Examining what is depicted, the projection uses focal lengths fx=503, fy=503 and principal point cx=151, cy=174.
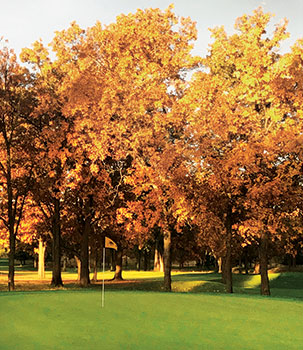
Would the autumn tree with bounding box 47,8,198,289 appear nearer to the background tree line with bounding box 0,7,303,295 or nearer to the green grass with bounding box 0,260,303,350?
the background tree line with bounding box 0,7,303,295

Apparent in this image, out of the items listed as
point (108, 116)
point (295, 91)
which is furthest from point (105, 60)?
point (295, 91)

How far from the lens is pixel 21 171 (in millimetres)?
45406

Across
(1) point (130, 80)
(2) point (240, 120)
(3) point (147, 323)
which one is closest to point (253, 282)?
(2) point (240, 120)

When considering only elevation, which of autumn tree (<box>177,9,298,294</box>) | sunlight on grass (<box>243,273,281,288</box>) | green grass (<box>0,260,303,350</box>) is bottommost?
sunlight on grass (<box>243,273,281,288</box>)

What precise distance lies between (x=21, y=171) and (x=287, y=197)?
23934 millimetres

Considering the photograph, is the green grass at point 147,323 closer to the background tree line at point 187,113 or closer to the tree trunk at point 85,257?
the background tree line at point 187,113

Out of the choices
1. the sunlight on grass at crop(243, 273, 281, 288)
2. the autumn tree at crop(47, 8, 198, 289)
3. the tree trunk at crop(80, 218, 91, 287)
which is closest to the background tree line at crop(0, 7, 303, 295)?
the autumn tree at crop(47, 8, 198, 289)

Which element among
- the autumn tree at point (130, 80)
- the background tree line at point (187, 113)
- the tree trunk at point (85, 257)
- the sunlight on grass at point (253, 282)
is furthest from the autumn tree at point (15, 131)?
the sunlight on grass at point (253, 282)

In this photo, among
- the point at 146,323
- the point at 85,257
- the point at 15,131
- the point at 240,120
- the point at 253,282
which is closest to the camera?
the point at 146,323

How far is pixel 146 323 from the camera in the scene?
48.3 ft

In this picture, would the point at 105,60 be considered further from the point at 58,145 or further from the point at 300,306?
the point at 300,306

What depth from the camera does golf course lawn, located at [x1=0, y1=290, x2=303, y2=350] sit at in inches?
471

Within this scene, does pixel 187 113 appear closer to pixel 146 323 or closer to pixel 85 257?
pixel 85 257

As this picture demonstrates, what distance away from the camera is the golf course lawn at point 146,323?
39.2 ft
